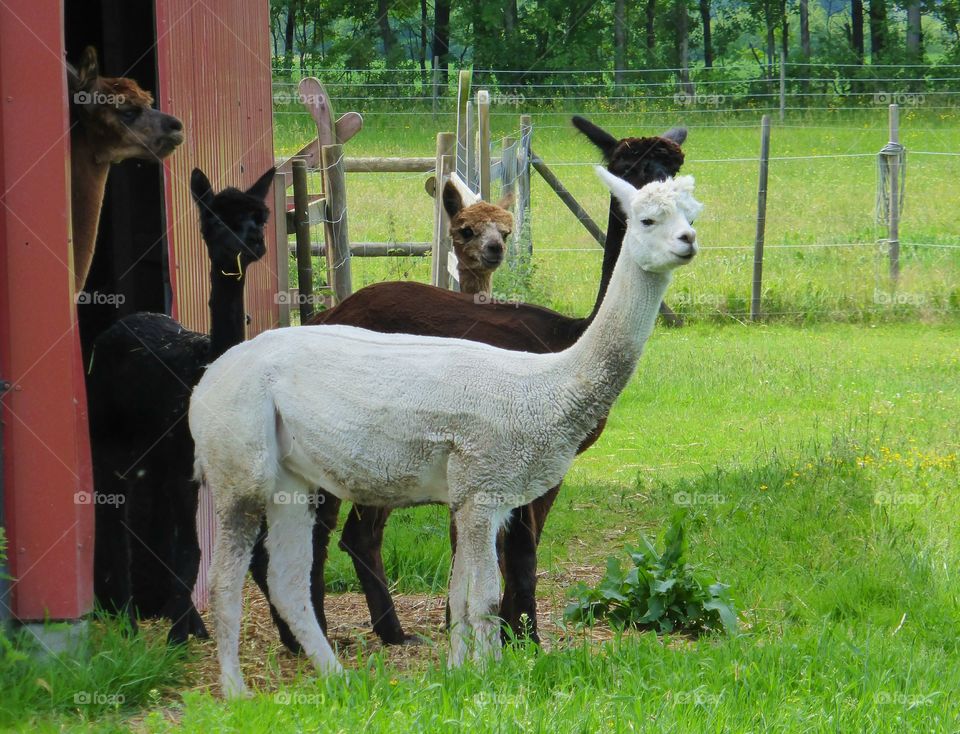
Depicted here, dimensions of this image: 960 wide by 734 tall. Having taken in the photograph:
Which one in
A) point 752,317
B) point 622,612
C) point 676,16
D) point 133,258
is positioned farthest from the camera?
point 676,16

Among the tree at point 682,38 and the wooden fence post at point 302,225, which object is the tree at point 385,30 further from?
the wooden fence post at point 302,225

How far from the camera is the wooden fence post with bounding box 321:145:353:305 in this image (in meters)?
8.36

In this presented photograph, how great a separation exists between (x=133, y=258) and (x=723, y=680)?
3721mm

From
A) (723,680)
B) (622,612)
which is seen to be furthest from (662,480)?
(723,680)

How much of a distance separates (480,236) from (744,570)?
2.33m

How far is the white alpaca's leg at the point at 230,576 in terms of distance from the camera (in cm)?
446

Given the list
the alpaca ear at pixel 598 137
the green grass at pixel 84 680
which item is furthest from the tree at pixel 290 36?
the green grass at pixel 84 680

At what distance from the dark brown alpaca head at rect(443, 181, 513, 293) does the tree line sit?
23.0m

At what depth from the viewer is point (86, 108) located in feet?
17.9

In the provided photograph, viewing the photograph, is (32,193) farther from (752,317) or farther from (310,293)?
(752,317)

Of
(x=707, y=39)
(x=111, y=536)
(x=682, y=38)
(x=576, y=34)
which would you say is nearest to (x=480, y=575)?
(x=111, y=536)

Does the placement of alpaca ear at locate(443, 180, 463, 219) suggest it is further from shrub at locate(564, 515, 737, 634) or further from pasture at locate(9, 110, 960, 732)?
shrub at locate(564, 515, 737, 634)

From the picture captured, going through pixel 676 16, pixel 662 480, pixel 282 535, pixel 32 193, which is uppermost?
pixel 676 16

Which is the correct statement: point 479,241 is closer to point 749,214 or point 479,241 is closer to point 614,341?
point 614,341
